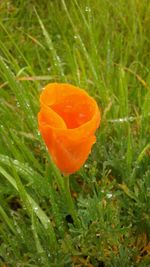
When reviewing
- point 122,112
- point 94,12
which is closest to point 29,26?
point 94,12

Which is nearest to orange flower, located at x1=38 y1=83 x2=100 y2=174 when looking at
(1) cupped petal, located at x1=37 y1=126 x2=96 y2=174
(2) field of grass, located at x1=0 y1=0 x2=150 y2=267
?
(1) cupped petal, located at x1=37 y1=126 x2=96 y2=174

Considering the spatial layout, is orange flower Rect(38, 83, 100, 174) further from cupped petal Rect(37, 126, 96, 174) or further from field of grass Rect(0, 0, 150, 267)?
field of grass Rect(0, 0, 150, 267)

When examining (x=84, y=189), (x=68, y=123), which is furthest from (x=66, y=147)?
(x=84, y=189)

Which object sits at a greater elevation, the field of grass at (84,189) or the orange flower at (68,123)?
the orange flower at (68,123)

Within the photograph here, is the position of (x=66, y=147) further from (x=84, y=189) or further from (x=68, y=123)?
(x=84, y=189)

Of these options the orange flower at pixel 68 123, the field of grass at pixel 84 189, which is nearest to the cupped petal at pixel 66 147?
the orange flower at pixel 68 123

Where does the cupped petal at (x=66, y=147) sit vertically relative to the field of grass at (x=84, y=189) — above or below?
above

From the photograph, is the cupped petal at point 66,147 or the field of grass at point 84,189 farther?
the field of grass at point 84,189

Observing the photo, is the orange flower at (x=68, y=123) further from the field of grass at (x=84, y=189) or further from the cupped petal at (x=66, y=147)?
the field of grass at (x=84, y=189)
